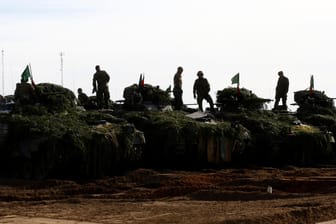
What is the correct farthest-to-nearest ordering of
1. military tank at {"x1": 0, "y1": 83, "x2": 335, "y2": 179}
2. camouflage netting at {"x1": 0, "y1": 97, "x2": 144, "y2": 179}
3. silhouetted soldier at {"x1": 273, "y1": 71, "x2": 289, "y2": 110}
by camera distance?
silhouetted soldier at {"x1": 273, "y1": 71, "x2": 289, "y2": 110}, military tank at {"x1": 0, "y1": 83, "x2": 335, "y2": 179}, camouflage netting at {"x1": 0, "y1": 97, "x2": 144, "y2": 179}

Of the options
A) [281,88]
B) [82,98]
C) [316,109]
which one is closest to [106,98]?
[82,98]

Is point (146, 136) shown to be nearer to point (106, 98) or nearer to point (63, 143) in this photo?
point (63, 143)

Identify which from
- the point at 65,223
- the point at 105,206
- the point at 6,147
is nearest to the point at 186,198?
the point at 105,206

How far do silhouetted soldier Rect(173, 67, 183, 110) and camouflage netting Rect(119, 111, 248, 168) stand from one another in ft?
9.06

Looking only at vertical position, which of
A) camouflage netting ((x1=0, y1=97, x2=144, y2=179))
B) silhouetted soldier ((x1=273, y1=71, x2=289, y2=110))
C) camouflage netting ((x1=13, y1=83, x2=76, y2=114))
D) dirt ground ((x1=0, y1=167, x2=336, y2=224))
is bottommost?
dirt ground ((x1=0, y1=167, x2=336, y2=224))

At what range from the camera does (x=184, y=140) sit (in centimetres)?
2491

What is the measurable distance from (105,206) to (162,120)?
887 centimetres

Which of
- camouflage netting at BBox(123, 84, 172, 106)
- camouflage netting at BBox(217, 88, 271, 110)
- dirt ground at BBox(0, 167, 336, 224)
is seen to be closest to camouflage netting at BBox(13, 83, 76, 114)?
camouflage netting at BBox(123, 84, 172, 106)

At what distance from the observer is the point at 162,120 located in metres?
25.2

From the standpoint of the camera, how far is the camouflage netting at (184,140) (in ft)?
81.4

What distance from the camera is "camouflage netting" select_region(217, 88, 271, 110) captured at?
99.3ft

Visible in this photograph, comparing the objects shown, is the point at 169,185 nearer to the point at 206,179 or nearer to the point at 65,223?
the point at 206,179

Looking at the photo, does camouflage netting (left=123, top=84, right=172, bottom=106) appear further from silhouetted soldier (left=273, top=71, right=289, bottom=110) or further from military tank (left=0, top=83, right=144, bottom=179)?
silhouetted soldier (left=273, top=71, right=289, bottom=110)

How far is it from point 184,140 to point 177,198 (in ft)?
23.1
